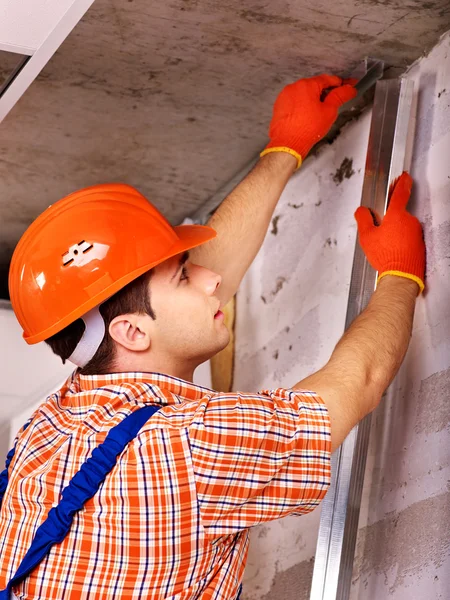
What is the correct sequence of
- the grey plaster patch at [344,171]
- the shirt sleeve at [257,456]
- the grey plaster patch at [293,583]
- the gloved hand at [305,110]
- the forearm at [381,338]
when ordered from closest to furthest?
the shirt sleeve at [257,456] → the forearm at [381,338] → the gloved hand at [305,110] → the grey plaster patch at [293,583] → the grey plaster patch at [344,171]

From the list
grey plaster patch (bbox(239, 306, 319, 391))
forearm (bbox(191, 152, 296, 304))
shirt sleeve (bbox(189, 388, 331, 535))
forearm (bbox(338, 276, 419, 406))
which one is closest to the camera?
shirt sleeve (bbox(189, 388, 331, 535))

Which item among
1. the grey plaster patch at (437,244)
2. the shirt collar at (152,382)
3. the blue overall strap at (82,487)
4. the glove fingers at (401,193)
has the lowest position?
the blue overall strap at (82,487)

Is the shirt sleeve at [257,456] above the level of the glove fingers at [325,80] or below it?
below

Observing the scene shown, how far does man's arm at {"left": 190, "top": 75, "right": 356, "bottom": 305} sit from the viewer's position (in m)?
2.23

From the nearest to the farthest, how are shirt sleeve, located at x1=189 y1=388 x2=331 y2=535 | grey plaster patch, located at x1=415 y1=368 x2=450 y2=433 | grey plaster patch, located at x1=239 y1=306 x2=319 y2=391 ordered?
shirt sleeve, located at x1=189 y1=388 x2=331 y2=535, grey plaster patch, located at x1=415 y1=368 x2=450 y2=433, grey plaster patch, located at x1=239 y1=306 x2=319 y2=391

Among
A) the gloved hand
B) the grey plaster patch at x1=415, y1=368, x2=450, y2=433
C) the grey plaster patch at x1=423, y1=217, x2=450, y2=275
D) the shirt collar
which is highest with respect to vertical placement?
the gloved hand

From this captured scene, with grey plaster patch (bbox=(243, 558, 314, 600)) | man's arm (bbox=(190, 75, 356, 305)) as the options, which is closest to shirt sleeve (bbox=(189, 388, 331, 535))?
man's arm (bbox=(190, 75, 356, 305))

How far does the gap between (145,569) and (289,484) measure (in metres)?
0.35

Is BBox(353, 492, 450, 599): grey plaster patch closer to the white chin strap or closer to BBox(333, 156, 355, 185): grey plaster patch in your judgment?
the white chin strap

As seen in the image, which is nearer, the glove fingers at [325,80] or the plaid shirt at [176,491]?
the plaid shirt at [176,491]

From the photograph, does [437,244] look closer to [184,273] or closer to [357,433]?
[357,433]

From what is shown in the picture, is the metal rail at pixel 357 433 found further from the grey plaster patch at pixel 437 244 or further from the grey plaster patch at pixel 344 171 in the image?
the grey plaster patch at pixel 344 171

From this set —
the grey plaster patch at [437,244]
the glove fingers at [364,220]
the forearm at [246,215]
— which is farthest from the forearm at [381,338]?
the forearm at [246,215]

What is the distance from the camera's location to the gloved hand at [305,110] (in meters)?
2.22
